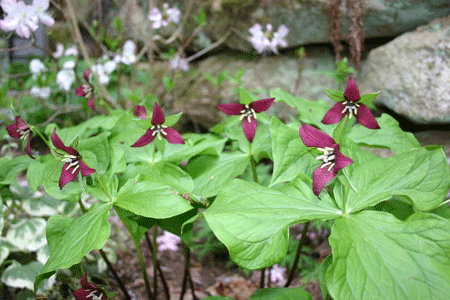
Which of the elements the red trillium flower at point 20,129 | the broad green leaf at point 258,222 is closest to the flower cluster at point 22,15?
the red trillium flower at point 20,129

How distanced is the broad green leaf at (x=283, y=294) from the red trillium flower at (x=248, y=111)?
1.63 feet

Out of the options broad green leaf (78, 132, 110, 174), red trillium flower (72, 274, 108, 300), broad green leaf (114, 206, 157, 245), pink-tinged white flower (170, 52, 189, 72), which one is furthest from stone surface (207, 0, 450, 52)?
red trillium flower (72, 274, 108, 300)

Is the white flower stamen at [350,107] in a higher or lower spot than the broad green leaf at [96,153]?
higher

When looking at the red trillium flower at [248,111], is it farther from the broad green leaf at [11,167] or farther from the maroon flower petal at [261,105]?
the broad green leaf at [11,167]

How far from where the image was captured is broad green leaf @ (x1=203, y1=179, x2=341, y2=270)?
967mm

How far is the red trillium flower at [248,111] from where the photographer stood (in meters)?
1.30

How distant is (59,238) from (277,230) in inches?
27.5

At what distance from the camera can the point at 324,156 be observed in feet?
3.33

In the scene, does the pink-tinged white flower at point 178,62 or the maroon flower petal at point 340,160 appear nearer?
the maroon flower petal at point 340,160

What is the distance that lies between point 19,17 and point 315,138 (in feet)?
5.51

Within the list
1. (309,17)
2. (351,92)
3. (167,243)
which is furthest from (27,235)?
(309,17)

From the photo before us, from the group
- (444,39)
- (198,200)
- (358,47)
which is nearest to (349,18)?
(358,47)

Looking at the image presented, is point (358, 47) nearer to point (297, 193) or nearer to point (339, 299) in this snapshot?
point (297, 193)

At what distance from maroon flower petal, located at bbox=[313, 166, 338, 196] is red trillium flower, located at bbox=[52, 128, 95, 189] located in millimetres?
635
